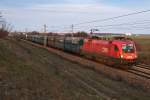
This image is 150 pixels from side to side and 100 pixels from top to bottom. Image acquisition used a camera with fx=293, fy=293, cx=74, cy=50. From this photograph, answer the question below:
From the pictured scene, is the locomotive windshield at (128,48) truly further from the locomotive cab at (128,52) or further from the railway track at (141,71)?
the railway track at (141,71)

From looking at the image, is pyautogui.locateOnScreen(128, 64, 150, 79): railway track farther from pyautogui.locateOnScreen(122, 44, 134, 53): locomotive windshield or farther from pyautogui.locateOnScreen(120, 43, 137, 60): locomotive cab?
pyautogui.locateOnScreen(122, 44, 134, 53): locomotive windshield

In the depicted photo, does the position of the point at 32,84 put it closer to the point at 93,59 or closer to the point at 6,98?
the point at 6,98

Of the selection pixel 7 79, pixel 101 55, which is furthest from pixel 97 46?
pixel 7 79

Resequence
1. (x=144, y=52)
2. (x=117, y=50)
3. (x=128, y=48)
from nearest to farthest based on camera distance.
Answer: (x=117, y=50) < (x=128, y=48) < (x=144, y=52)

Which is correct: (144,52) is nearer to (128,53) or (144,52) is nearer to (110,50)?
(110,50)

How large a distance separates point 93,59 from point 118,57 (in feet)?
24.3

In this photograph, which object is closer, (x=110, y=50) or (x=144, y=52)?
(x=110, y=50)

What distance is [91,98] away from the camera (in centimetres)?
1052

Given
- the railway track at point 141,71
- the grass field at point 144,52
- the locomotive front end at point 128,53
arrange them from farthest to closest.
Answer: the grass field at point 144,52, the locomotive front end at point 128,53, the railway track at point 141,71

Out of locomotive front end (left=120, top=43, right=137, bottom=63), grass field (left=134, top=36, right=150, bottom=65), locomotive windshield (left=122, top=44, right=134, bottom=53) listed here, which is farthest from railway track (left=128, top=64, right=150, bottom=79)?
grass field (left=134, top=36, right=150, bottom=65)

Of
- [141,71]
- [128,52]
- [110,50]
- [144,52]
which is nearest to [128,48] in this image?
[128,52]

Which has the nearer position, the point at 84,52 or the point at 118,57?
the point at 118,57

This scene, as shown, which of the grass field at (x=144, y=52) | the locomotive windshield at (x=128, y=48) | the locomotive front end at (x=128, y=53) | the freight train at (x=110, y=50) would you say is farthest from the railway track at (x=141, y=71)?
the grass field at (x=144, y=52)

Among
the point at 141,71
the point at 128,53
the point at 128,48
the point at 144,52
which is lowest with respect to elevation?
the point at 144,52
